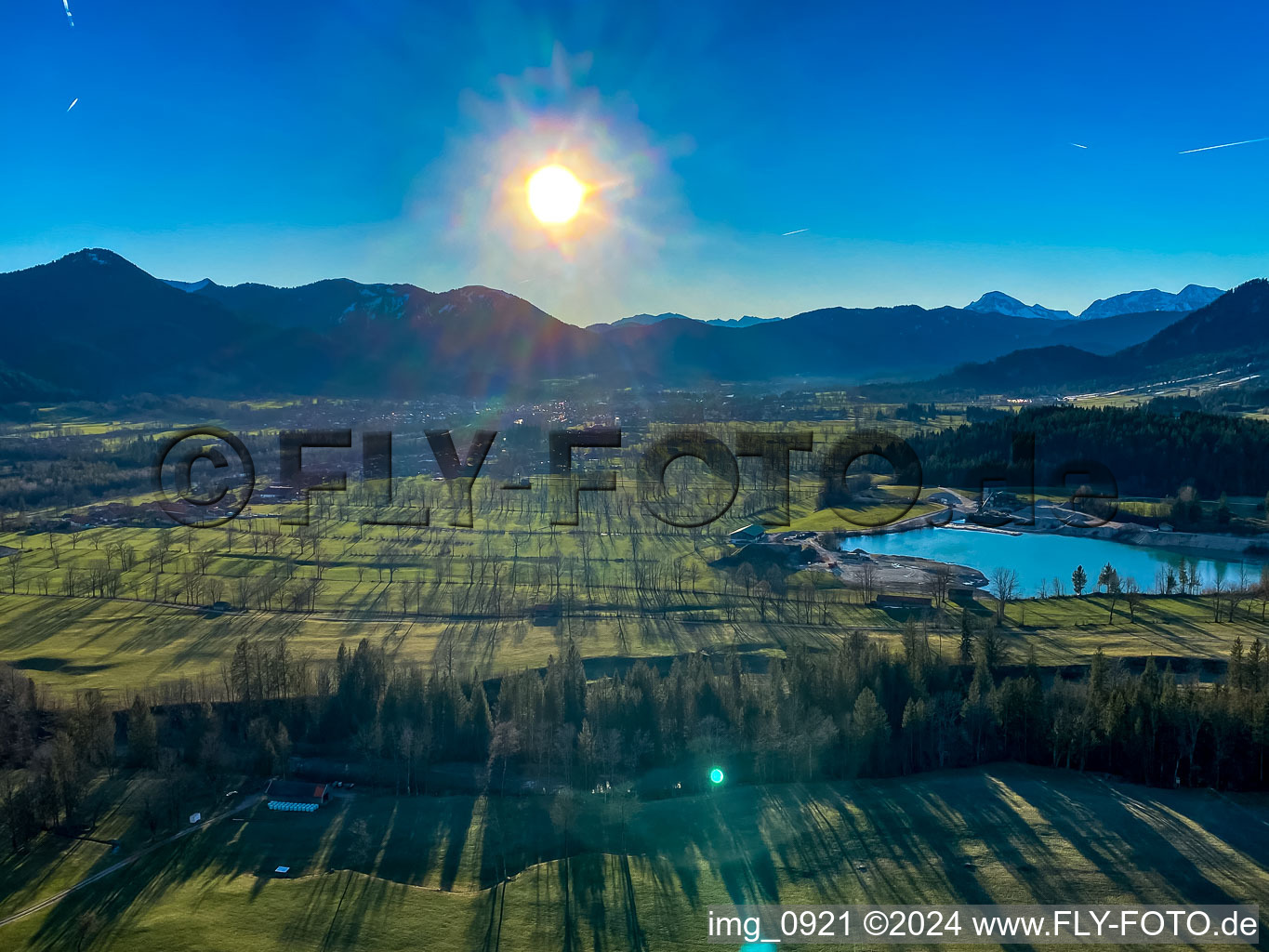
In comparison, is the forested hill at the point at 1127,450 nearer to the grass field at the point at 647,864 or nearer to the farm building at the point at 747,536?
the farm building at the point at 747,536

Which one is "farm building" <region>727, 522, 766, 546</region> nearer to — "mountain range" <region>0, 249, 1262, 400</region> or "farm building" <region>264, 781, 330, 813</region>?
"farm building" <region>264, 781, 330, 813</region>

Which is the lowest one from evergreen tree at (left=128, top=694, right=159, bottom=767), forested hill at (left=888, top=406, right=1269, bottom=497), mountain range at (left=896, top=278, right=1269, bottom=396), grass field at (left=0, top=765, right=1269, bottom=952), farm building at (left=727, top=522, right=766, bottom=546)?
grass field at (left=0, top=765, right=1269, bottom=952)

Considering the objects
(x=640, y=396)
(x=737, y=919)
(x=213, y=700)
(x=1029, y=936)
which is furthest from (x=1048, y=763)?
(x=640, y=396)

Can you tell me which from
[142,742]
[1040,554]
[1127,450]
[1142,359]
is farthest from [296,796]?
[1142,359]

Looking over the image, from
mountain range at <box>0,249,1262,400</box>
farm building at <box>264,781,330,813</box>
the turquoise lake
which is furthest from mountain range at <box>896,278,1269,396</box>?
farm building at <box>264,781,330,813</box>

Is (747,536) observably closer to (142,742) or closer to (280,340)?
(142,742)

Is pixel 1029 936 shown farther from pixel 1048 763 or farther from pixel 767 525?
pixel 767 525

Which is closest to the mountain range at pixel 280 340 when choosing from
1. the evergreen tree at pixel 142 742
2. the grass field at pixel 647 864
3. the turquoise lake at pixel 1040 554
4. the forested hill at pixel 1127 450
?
the forested hill at pixel 1127 450
